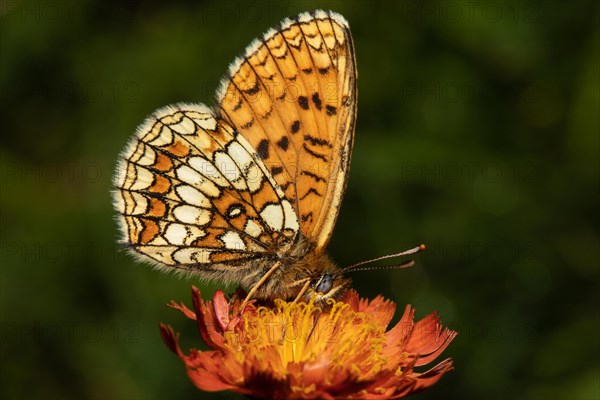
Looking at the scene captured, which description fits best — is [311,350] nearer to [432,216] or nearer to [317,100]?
[317,100]

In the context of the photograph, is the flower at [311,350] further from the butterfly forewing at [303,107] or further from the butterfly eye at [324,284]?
the butterfly forewing at [303,107]

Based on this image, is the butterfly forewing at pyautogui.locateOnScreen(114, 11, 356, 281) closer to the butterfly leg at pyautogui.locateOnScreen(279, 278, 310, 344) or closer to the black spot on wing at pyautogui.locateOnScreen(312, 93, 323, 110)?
the black spot on wing at pyautogui.locateOnScreen(312, 93, 323, 110)

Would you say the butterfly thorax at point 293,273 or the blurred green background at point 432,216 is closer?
the butterfly thorax at point 293,273

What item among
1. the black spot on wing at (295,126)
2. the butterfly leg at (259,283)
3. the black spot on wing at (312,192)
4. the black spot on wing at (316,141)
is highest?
the black spot on wing at (295,126)

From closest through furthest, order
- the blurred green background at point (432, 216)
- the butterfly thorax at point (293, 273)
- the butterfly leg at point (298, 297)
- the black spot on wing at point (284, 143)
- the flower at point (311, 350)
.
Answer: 1. the flower at point (311, 350)
2. the butterfly leg at point (298, 297)
3. the butterfly thorax at point (293, 273)
4. the black spot on wing at point (284, 143)
5. the blurred green background at point (432, 216)

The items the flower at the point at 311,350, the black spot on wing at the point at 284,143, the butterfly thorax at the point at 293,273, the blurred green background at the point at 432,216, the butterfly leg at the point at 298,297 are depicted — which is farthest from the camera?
the blurred green background at the point at 432,216

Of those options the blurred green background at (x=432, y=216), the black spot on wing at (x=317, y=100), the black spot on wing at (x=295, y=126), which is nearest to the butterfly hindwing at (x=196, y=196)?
the black spot on wing at (x=295, y=126)

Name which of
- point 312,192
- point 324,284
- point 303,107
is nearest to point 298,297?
point 324,284
